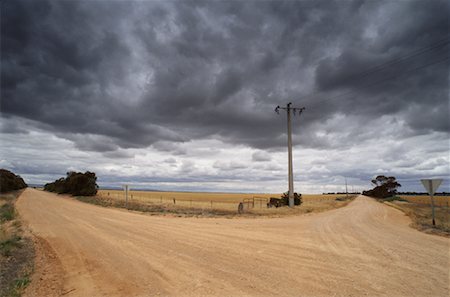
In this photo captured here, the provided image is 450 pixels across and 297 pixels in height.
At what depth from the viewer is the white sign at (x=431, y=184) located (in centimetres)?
1939

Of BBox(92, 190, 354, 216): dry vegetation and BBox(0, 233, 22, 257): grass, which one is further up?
BBox(92, 190, 354, 216): dry vegetation

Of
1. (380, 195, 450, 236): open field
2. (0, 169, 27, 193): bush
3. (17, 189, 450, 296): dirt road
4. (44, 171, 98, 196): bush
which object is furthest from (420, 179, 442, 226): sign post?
(0, 169, 27, 193): bush

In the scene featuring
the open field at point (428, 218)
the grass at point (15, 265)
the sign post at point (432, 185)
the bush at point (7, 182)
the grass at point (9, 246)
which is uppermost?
the bush at point (7, 182)

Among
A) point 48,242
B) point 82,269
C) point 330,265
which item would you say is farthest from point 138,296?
point 48,242

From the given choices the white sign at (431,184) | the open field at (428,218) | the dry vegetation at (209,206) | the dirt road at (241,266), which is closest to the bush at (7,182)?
the dry vegetation at (209,206)

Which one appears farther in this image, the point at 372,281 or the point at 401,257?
the point at 401,257

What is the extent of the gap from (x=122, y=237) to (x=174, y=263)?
5.71m

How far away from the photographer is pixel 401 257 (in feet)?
31.5

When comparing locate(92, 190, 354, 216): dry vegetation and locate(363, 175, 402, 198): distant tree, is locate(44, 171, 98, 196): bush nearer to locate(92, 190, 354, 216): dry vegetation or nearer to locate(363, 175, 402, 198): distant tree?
locate(92, 190, 354, 216): dry vegetation

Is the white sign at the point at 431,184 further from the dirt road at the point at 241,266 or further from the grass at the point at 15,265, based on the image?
the grass at the point at 15,265

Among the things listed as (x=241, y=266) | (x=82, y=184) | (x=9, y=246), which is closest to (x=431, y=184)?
(x=241, y=266)

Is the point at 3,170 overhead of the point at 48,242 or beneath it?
overhead

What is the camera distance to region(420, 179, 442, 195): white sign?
1939 cm

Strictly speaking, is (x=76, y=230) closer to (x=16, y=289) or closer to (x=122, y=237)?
(x=122, y=237)
